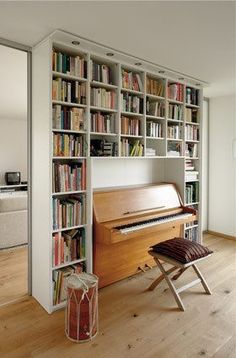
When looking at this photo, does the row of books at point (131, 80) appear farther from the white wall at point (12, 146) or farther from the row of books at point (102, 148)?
the white wall at point (12, 146)

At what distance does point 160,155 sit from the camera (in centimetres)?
343

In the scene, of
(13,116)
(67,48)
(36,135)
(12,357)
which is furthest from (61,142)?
(13,116)

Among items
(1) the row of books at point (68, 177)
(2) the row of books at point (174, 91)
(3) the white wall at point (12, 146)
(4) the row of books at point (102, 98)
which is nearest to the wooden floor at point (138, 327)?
(1) the row of books at point (68, 177)

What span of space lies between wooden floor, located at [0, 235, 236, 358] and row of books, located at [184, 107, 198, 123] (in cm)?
213

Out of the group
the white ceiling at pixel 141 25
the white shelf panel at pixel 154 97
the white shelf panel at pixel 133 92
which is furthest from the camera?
the white shelf panel at pixel 154 97

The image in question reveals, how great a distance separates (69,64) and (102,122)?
612 millimetres

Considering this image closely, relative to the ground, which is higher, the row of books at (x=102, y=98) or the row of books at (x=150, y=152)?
the row of books at (x=102, y=98)

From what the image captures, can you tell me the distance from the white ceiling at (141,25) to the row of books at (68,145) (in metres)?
0.85

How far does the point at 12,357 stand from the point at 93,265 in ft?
3.50

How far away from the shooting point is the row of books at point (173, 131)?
348cm

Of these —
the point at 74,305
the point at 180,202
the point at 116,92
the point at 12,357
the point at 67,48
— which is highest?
the point at 67,48

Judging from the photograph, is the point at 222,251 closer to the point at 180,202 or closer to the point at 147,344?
the point at 180,202

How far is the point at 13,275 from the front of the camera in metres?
3.08

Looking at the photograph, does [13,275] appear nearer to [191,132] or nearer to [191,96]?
[191,132]
